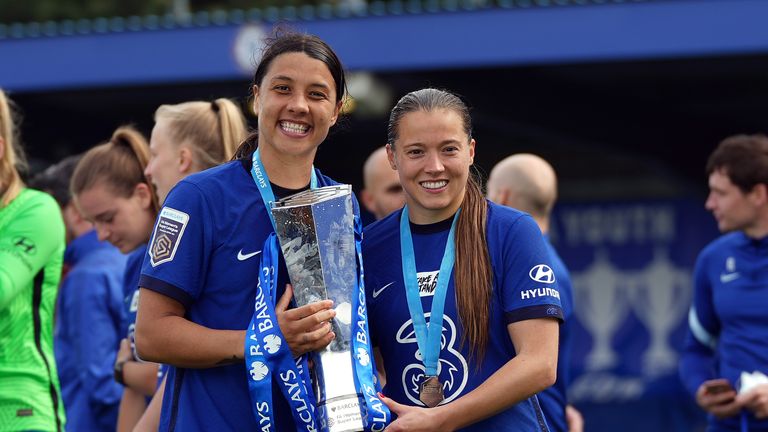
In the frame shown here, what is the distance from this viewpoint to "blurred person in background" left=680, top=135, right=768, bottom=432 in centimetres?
516

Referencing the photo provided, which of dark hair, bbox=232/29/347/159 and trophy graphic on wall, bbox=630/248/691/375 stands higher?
dark hair, bbox=232/29/347/159

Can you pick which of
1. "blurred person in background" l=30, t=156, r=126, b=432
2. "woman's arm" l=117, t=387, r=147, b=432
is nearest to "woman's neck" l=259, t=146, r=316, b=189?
"woman's arm" l=117, t=387, r=147, b=432

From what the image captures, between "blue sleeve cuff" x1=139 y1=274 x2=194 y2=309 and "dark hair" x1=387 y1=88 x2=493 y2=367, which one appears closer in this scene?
"blue sleeve cuff" x1=139 y1=274 x2=194 y2=309

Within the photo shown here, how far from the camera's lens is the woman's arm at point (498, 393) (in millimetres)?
3129

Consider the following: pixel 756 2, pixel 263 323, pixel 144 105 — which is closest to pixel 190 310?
pixel 263 323

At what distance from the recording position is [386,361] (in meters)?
3.44

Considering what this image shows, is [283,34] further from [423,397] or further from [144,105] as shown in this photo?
[144,105]

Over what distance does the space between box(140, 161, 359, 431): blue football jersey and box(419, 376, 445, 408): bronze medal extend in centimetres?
36

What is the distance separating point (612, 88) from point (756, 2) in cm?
271

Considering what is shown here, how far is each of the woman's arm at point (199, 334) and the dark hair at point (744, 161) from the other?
278 cm

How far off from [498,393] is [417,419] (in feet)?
0.70

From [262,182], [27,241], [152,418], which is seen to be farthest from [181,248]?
[27,241]

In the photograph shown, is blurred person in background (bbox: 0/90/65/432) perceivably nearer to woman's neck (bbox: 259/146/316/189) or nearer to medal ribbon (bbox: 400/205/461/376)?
woman's neck (bbox: 259/146/316/189)

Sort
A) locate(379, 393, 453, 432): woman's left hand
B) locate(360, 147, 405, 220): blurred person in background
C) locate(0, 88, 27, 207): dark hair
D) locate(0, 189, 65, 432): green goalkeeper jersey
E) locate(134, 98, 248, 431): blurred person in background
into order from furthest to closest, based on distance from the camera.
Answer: locate(360, 147, 405, 220): blurred person in background
locate(0, 88, 27, 207): dark hair
locate(0, 189, 65, 432): green goalkeeper jersey
locate(134, 98, 248, 431): blurred person in background
locate(379, 393, 453, 432): woman's left hand
